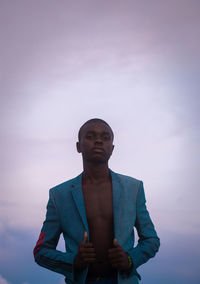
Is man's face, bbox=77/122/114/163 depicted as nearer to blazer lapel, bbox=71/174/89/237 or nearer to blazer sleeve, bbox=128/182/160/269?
blazer lapel, bbox=71/174/89/237

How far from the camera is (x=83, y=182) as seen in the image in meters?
3.88

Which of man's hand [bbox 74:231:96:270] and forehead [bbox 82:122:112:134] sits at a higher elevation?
forehead [bbox 82:122:112:134]

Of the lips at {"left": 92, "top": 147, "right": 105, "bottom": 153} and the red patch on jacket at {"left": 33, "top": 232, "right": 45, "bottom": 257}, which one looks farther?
the lips at {"left": 92, "top": 147, "right": 105, "bottom": 153}

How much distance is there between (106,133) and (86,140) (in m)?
0.27

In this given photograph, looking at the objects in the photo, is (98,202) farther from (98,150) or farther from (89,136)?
(89,136)

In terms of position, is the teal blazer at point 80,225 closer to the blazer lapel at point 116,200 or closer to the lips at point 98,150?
the blazer lapel at point 116,200

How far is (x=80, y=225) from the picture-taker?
3.43m

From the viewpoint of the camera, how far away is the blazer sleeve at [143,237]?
10.9 ft

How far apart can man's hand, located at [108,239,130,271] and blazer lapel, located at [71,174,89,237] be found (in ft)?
1.24

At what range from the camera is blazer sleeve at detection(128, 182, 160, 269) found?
333 centimetres

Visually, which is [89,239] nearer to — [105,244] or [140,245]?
[105,244]

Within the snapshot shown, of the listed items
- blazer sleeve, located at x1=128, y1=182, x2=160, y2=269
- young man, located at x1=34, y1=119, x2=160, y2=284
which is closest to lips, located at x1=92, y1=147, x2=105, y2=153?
young man, located at x1=34, y1=119, x2=160, y2=284

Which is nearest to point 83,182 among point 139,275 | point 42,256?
point 42,256

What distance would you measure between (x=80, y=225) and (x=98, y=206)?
0.98 ft
